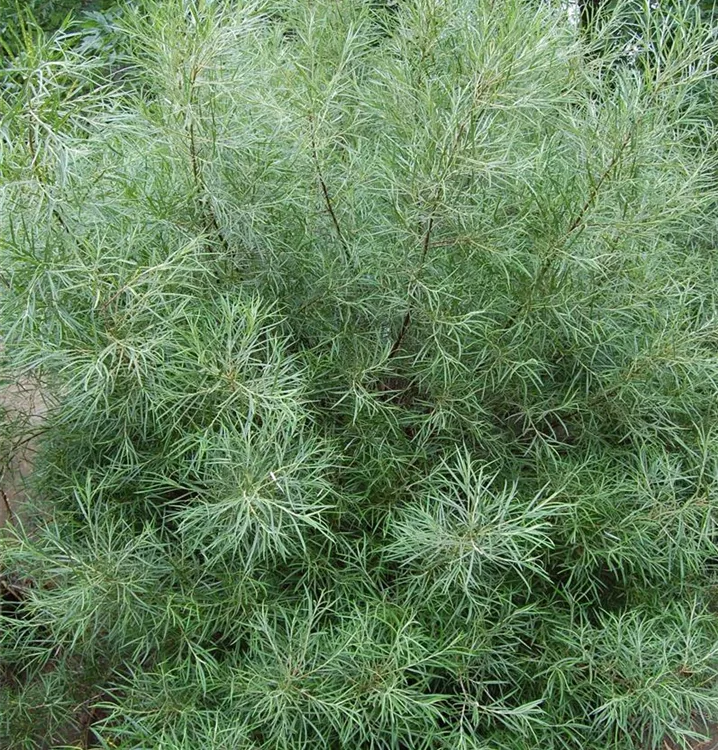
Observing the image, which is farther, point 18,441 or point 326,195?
point 18,441

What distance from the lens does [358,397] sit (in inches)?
74.7

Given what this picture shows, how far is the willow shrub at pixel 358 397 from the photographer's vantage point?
172 cm

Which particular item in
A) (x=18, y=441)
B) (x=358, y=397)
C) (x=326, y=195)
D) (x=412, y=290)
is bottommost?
(x=18, y=441)

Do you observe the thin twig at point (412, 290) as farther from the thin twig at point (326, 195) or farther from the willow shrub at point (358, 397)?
the thin twig at point (326, 195)

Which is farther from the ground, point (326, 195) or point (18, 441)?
point (326, 195)

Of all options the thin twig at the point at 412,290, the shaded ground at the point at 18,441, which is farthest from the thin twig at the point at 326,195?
the shaded ground at the point at 18,441

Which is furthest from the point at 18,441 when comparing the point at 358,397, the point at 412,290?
the point at 412,290

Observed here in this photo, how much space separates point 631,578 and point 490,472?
1.30ft

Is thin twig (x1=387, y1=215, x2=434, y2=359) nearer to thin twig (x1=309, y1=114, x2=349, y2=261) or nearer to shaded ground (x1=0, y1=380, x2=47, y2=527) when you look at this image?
thin twig (x1=309, y1=114, x2=349, y2=261)

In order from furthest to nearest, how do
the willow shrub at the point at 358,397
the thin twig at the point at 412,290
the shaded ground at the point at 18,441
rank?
the shaded ground at the point at 18,441, the thin twig at the point at 412,290, the willow shrub at the point at 358,397

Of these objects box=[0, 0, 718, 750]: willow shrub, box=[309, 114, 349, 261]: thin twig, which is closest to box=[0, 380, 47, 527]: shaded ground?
box=[0, 0, 718, 750]: willow shrub

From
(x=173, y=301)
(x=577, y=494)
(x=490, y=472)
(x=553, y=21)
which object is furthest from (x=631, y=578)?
(x=553, y=21)

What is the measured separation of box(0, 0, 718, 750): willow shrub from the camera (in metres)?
1.72

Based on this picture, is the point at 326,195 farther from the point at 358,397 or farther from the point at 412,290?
the point at 358,397
